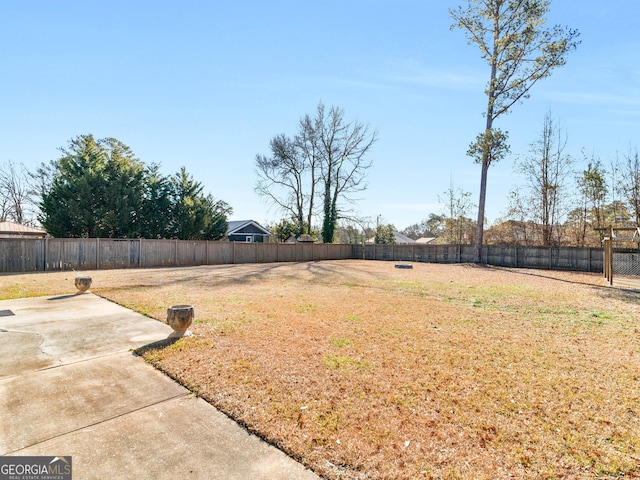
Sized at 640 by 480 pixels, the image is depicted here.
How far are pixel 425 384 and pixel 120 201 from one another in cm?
1930

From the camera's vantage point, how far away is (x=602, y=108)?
42.8 feet

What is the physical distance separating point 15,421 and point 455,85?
16.0m

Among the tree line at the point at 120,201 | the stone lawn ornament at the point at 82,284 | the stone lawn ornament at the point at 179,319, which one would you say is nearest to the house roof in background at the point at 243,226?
the tree line at the point at 120,201

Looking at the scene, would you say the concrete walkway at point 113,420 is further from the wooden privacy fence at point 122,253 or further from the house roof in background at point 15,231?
the house roof in background at point 15,231

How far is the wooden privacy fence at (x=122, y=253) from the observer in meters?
12.6

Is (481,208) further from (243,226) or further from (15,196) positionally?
(15,196)

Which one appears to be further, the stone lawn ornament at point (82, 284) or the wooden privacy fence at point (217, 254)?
the wooden privacy fence at point (217, 254)

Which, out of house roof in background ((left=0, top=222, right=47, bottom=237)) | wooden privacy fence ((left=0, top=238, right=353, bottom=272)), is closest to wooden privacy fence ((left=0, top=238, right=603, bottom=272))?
wooden privacy fence ((left=0, top=238, right=353, bottom=272))

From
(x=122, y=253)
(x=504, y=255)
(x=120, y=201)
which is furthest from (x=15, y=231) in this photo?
(x=504, y=255)

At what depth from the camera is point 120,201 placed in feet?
56.8

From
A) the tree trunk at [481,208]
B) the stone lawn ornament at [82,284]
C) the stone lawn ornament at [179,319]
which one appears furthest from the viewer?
the tree trunk at [481,208]

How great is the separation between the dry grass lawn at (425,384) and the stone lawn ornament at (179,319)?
0.22 meters

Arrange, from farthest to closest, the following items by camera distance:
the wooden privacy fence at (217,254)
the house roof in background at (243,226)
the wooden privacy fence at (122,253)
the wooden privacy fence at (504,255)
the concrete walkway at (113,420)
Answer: the house roof in background at (243,226) → the wooden privacy fence at (504,255) → the wooden privacy fence at (217,254) → the wooden privacy fence at (122,253) → the concrete walkway at (113,420)

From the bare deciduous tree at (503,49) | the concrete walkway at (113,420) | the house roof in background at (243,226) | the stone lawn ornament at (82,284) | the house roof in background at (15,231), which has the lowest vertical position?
the concrete walkway at (113,420)
